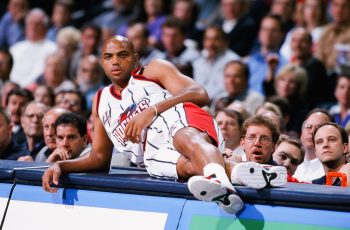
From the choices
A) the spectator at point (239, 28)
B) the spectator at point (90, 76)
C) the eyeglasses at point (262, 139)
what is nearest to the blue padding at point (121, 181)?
the eyeglasses at point (262, 139)

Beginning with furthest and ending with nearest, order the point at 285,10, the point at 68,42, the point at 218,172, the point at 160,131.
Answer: the point at 68,42
the point at 285,10
the point at 160,131
the point at 218,172

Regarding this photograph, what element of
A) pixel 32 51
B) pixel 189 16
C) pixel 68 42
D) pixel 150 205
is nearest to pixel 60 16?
pixel 32 51

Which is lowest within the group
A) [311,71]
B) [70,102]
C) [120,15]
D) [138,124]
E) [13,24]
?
[138,124]

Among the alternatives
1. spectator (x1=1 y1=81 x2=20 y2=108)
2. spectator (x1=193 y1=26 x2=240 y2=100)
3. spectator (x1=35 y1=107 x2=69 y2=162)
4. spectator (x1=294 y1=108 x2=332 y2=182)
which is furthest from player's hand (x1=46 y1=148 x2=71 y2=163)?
spectator (x1=193 y1=26 x2=240 y2=100)

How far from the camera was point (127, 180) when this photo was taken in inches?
184

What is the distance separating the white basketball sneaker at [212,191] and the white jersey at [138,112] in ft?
2.27

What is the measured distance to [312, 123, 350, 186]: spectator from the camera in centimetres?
546

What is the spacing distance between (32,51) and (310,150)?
218 inches

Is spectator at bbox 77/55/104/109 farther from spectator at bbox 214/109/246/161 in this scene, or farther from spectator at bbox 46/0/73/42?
spectator at bbox 214/109/246/161

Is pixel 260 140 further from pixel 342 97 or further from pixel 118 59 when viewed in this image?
pixel 342 97

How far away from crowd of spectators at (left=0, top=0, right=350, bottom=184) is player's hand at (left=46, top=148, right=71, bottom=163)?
0.01 m

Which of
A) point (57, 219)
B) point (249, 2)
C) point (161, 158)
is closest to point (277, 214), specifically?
point (161, 158)

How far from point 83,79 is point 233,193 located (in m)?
5.73

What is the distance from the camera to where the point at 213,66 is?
921cm
